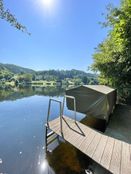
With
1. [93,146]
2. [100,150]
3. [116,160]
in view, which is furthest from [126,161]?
[93,146]

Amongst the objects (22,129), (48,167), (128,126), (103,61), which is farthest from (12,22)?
(103,61)

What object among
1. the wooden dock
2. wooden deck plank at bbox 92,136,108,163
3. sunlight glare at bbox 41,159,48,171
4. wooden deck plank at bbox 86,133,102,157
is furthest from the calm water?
wooden deck plank at bbox 92,136,108,163

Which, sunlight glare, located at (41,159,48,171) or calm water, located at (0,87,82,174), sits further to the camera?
calm water, located at (0,87,82,174)

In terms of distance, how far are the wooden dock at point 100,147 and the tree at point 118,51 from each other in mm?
6280

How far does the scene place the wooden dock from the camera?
3.36m

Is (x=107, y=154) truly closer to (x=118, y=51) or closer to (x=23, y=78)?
(x=118, y=51)

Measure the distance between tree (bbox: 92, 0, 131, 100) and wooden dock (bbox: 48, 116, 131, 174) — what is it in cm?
628

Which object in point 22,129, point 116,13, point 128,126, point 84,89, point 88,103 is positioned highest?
point 116,13

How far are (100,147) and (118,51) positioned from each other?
8377 millimetres

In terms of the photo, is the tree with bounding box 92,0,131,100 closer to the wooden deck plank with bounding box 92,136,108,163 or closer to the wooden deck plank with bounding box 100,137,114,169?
the wooden deck plank with bounding box 92,136,108,163

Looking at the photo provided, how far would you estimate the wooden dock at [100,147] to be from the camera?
3355 mm

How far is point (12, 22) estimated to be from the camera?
3.05 metres

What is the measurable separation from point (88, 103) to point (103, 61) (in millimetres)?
5377

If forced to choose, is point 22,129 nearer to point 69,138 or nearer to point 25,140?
point 25,140
